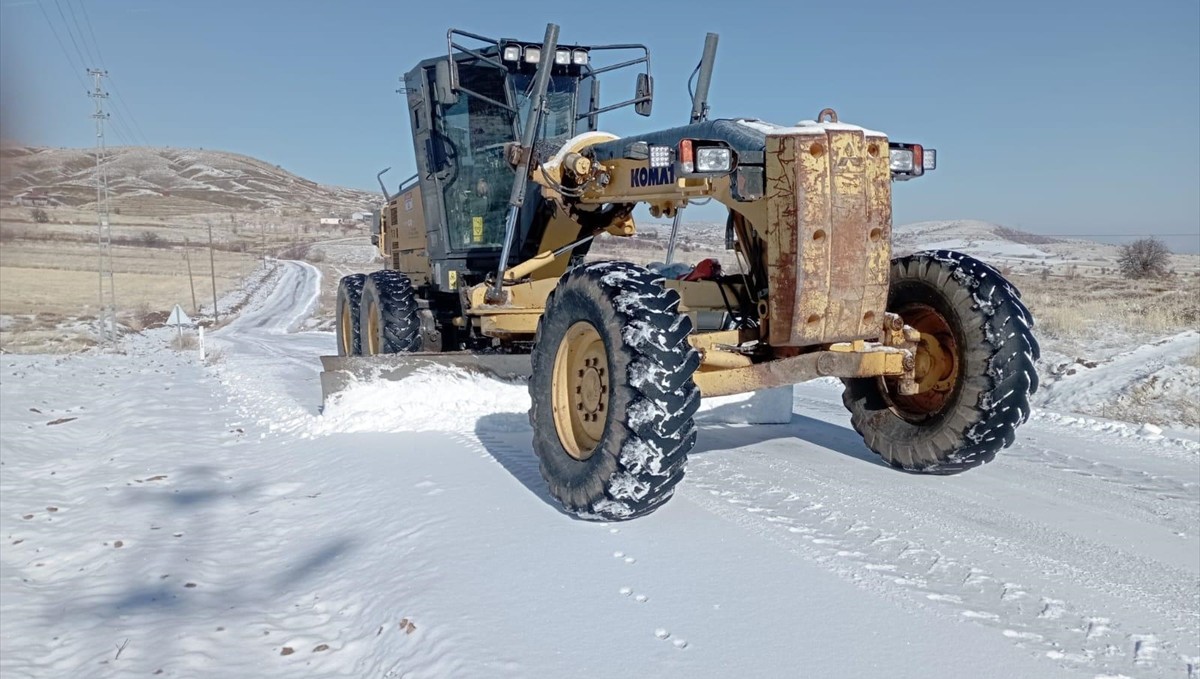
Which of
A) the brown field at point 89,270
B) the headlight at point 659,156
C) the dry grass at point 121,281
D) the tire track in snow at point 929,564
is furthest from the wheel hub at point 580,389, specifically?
the dry grass at point 121,281

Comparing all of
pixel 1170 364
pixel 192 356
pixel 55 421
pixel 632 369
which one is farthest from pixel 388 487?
pixel 192 356

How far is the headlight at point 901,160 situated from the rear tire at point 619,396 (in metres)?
1.46

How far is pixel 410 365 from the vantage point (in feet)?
24.1

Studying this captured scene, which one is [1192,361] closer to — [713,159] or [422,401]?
[713,159]

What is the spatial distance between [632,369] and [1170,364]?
845 cm

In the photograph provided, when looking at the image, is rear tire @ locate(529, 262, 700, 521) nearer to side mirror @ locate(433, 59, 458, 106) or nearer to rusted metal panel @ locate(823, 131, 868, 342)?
rusted metal panel @ locate(823, 131, 868, 342)

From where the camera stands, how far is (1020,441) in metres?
6.66

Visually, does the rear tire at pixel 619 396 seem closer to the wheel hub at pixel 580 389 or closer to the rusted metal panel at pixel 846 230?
the wheel hub at pixel 580 389

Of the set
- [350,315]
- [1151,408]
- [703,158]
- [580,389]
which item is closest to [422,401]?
[580,389]

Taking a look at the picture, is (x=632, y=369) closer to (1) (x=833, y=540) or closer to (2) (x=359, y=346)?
(1) (x=833, y=540)

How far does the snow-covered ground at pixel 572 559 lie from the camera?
311 cm

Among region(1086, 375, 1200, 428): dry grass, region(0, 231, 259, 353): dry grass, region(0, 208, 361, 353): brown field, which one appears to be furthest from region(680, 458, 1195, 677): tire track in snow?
region(0, 231, 259, 353): dry grass

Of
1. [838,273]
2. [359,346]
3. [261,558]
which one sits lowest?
[261,558]

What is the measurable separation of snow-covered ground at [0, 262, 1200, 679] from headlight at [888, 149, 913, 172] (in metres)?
1.79
